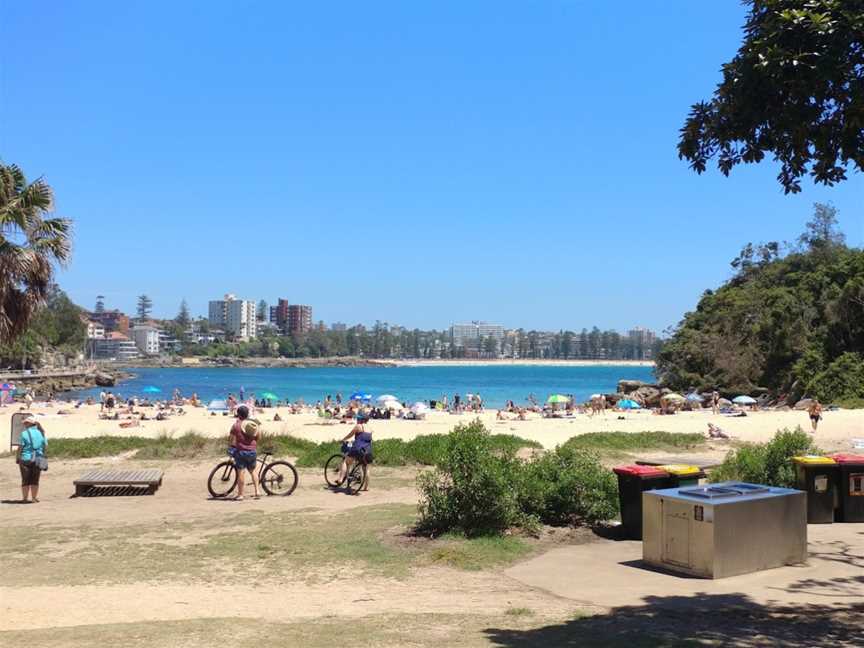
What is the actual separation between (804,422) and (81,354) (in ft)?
436

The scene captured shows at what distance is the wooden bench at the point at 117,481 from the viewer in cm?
1346

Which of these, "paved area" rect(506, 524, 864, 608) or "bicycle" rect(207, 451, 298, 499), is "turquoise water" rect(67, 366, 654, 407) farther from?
"paved area" rect(506, 524, 864, 608)

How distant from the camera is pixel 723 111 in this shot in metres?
6.30

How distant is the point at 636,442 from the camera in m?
21.3

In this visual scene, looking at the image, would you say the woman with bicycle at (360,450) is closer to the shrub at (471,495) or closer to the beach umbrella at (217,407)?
the shrub at (471,495)

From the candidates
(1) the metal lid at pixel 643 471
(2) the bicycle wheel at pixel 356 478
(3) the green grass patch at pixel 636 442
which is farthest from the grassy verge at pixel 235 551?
(3) the green grass patch at pixel 636 442

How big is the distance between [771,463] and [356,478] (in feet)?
22.2

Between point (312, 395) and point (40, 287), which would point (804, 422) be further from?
point (312, 395)

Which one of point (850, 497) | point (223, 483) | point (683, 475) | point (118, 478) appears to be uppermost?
point (683, 475)

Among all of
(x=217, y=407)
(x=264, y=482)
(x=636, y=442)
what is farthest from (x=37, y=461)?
(x=217, y=407)

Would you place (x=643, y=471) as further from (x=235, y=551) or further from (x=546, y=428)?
(x=546, y=428)

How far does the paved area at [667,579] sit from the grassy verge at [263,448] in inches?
333

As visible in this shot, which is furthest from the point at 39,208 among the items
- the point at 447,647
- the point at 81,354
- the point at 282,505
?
the point at 81,354

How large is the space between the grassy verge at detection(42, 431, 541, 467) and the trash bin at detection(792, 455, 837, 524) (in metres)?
8.09
